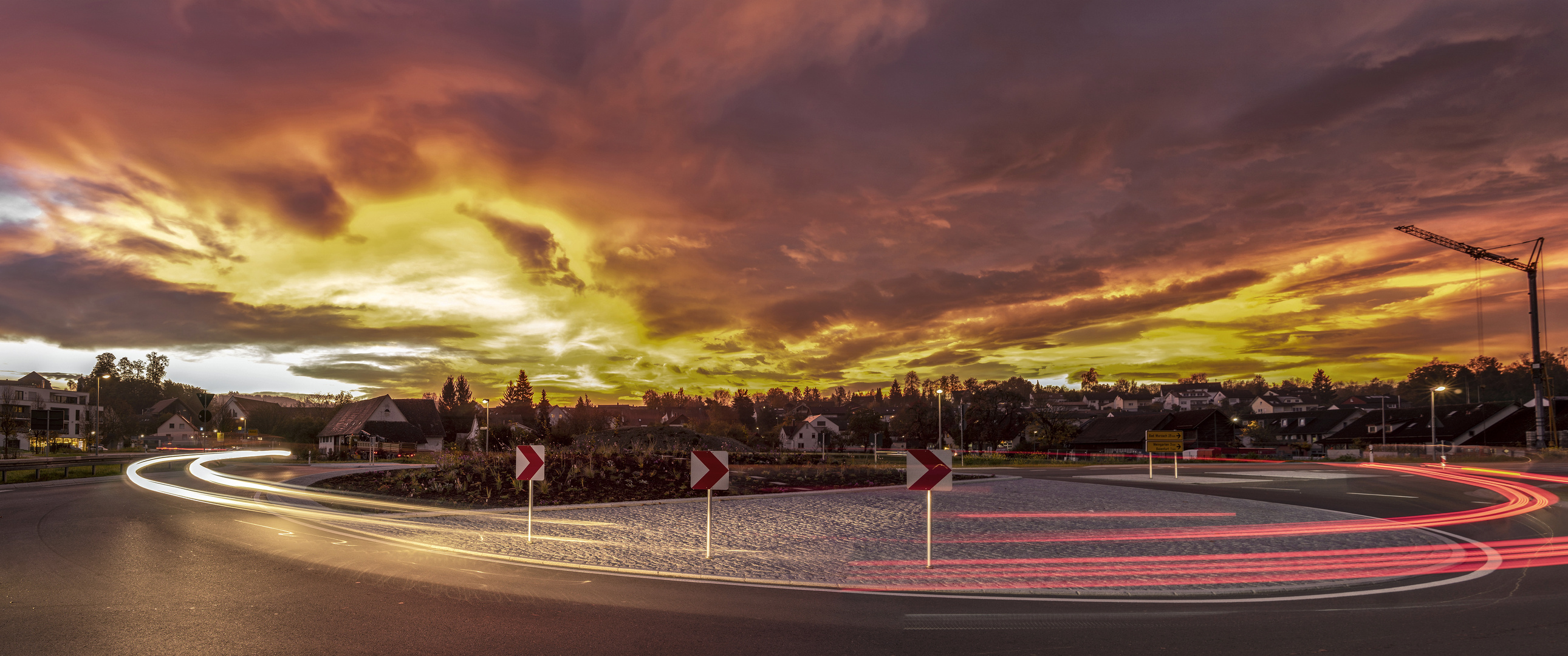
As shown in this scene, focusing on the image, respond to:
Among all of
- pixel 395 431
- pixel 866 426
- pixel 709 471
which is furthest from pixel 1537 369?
pixel 395 431

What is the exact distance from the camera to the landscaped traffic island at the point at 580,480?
1878 cm

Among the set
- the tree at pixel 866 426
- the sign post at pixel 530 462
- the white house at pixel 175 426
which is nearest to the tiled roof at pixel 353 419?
the white house at pixel 175 426

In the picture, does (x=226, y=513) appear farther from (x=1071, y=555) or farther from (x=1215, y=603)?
(x=1215, y=603)

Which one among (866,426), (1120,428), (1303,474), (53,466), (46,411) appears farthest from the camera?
(866,426)

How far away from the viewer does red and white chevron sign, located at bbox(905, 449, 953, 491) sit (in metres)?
10.6

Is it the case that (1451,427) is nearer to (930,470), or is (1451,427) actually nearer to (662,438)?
(662,438)

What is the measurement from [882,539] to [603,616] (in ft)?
21.5

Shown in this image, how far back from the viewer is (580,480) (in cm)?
1980

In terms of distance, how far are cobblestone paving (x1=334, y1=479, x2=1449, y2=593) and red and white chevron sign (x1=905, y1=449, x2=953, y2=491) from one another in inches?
44.6

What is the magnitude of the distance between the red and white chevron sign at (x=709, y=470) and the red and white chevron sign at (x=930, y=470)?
2.71m

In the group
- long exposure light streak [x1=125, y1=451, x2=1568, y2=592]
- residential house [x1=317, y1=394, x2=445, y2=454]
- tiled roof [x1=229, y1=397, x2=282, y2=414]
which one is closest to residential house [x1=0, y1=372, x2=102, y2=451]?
tiled roof [x1=229, y1=397, x2=282, y2=414]

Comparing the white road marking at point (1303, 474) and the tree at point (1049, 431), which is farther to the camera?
the tree at point (1049, 431)

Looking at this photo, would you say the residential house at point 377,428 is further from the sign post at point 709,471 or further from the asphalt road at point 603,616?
the sign post at point 709,471

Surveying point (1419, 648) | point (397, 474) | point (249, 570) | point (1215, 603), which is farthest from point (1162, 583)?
point (397, 474)
